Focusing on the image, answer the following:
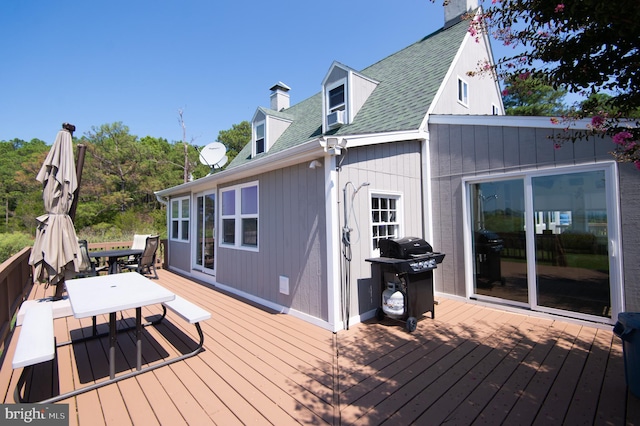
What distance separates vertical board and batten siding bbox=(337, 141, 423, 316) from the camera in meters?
4.30

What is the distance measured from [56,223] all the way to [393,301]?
4.76 meters

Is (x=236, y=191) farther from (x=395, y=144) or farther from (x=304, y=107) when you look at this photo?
(x=304, y=107)

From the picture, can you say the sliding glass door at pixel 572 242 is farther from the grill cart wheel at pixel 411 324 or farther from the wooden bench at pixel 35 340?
the wooden bench at pixel 35 340

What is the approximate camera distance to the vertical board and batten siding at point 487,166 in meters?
3.71

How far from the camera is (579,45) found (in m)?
1.98

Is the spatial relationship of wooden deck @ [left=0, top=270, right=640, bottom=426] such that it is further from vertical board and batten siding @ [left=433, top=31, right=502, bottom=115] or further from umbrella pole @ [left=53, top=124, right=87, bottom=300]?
vertical board and batten siding @ [left=433, top=31, right=502, bottom=115]

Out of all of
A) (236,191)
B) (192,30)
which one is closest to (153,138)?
(192,30)

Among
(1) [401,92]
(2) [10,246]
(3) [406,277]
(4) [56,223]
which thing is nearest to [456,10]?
(1) [401,92]

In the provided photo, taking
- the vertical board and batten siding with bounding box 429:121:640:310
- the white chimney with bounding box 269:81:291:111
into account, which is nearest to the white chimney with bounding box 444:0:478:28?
the vertical board and batten siding with bounding box 429:121:640:310

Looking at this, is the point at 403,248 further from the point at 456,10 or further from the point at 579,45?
the point at 456,10

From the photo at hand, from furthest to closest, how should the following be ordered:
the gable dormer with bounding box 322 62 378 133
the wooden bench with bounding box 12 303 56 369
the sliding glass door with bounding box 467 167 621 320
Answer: the gable dormer with bounding box 322 62 378 133 → the sliding glass door with bounding box 467 167 621 320 → the wooden bench with bounding box 12 303 56 369

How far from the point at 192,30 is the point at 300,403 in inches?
390

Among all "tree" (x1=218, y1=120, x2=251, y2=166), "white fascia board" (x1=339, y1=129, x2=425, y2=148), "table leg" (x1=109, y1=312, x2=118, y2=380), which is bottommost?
"table leg" (x1=109, y1=312, x2=118, y2=380)

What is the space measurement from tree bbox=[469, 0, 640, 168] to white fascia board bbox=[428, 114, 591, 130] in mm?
2007
